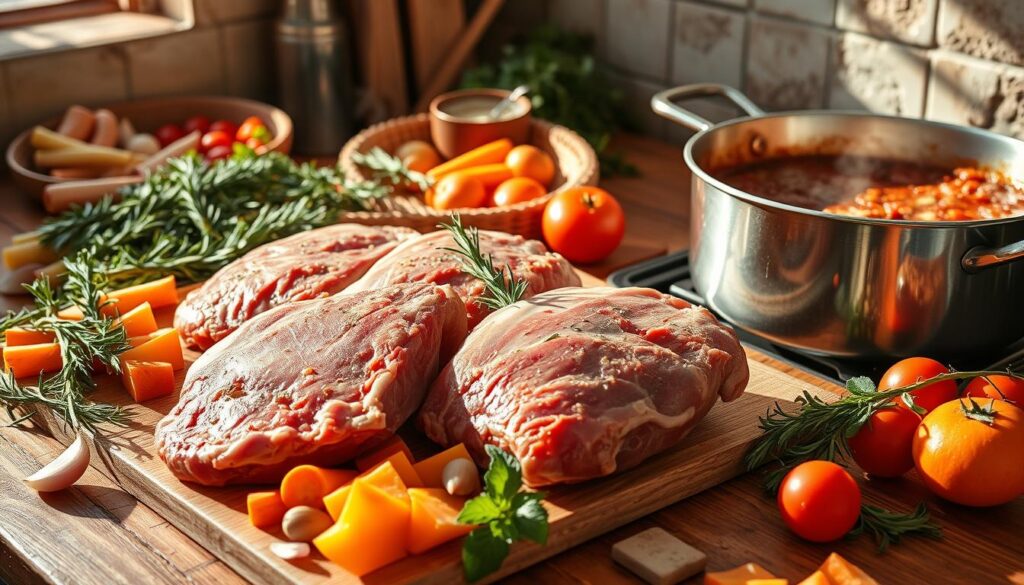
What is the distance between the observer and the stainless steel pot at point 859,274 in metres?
1.51

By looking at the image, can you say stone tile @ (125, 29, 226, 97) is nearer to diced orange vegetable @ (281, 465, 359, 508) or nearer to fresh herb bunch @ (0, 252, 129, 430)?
fresh herb bunch @ (0, 252, 129, 430)

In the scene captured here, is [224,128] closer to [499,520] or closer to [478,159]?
[478,159]

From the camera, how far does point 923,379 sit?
145 cm

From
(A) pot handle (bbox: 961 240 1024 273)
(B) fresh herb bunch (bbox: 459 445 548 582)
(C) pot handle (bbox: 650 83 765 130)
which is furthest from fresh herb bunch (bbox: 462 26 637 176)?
(B) fresh herb bunch (bbox: 459 445 548 582)

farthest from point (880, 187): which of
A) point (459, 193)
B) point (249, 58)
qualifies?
point (249, 58)

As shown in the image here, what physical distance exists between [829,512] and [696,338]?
0.27m

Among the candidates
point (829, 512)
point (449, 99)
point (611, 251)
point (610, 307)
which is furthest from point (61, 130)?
point (829, 512)

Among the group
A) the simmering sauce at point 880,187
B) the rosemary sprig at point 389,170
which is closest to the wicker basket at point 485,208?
the rosemary sprig at point 389,170

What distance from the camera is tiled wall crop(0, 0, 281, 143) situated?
2.67 metres

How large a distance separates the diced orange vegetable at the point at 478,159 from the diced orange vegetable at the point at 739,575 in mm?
1319

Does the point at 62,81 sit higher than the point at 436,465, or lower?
higher

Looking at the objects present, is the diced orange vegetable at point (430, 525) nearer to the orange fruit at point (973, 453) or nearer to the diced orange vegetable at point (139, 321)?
the orange fruit at point (973, 453)

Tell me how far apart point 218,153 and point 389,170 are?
1.50ft

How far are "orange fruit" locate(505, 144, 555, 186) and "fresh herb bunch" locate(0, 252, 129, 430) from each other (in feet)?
2.96
